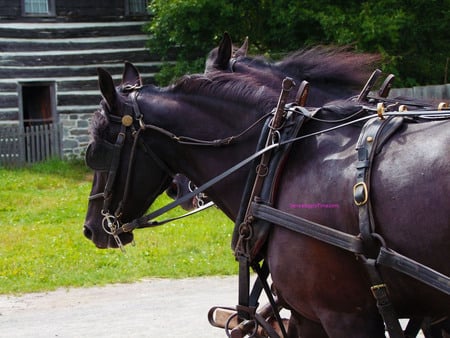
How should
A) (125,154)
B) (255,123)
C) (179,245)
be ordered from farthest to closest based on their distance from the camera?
(179,245)
(125,154)
(255,123)

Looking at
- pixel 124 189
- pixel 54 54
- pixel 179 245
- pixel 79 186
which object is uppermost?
pixel 124 189

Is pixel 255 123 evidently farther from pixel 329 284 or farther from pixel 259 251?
pixel 329 284

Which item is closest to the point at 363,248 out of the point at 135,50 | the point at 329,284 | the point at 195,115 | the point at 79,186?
the point at 329,284

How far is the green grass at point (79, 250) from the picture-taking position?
856cm

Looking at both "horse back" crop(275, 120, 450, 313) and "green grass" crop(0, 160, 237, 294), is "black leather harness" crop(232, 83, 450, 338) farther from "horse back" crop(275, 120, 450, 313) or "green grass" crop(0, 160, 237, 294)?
"green grass" crop(0, 160, 237, 294)

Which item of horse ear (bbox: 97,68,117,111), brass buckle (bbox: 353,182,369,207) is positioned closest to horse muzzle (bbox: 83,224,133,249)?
horse ear (bbox: 97,68,117,111)

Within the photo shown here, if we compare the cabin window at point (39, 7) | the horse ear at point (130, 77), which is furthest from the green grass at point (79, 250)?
the cabin window at point (39, 7)

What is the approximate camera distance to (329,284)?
11.1 feet

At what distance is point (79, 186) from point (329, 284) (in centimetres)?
1276

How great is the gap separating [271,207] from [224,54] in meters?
1.11

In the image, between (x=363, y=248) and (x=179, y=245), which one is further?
(x=179, y=245)

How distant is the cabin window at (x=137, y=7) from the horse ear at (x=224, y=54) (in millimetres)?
15423

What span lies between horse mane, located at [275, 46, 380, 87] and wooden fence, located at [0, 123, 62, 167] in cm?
1433

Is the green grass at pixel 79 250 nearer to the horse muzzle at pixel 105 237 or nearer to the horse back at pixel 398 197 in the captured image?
the horse muzzle at pixel 105 237
